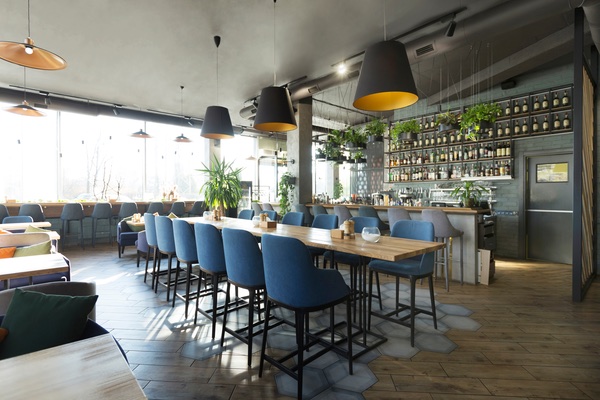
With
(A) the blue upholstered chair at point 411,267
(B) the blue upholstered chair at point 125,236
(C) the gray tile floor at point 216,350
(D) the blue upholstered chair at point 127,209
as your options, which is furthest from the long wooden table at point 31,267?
(D) the blue upholstered chair at point 127,209

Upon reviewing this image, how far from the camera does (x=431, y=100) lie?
7781 millimetres

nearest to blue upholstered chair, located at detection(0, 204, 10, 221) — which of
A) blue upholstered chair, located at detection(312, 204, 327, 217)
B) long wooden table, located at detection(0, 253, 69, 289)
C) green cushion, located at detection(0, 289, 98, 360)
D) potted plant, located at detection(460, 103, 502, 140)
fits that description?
long wooden table, located at detection(0, 253, 69, 289)

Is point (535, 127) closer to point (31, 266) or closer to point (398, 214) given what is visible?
point (398, 214)

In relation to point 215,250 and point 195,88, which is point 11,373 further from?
point 195,88

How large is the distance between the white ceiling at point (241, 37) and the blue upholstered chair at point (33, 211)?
8.72 feet

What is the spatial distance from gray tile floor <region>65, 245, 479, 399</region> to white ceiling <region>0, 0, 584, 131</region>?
371 centimetres

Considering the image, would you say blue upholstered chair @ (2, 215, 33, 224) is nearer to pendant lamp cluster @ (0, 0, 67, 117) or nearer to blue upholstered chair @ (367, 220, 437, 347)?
pendant lamp cluster @ (0, 0, 67, 117)

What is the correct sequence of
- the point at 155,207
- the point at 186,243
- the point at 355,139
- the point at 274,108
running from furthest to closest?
the point at 155,207
the point at 355,139
the point at 274,108
the point at 186,243

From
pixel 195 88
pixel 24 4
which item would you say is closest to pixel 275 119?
pixel 24 4

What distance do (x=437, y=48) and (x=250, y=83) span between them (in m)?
4.08

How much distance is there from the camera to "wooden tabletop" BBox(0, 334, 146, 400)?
777mm

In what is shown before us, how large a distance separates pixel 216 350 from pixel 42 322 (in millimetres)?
1654

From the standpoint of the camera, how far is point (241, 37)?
491 cm

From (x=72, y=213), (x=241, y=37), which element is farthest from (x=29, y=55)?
(x=72, y=213)
